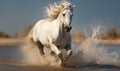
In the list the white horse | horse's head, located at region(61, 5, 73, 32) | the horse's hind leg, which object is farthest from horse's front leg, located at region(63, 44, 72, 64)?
the horse's hind leg

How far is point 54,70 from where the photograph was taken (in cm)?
1268

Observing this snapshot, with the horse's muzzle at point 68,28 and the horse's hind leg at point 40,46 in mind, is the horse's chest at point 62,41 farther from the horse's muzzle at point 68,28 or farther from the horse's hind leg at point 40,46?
the horse's hind leg at point 40,46

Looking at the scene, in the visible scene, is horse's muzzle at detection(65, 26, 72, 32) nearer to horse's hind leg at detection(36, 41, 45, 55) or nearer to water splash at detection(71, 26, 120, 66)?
water splash at detection(71, 26, 120, 66)

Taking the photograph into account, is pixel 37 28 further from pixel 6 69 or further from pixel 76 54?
pixel 6 69

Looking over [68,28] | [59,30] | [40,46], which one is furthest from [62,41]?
[40,46]

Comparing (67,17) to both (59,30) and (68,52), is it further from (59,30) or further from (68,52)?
(68,52)

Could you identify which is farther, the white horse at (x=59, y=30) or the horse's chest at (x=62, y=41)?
the horse's chest at (x=62, y=41)

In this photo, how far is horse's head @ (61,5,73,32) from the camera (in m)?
12.7

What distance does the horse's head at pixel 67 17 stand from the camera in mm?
12742

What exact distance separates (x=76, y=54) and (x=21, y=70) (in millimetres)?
2760

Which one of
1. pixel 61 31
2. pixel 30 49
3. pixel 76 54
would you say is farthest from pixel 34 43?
pixel 61 31

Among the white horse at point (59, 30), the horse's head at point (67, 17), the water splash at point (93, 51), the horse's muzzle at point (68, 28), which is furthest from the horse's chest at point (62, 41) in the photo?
the water splash at point (93, 51)

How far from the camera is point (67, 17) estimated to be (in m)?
12.9

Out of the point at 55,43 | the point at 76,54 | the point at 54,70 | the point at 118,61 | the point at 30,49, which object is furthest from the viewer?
the point at 30,49
